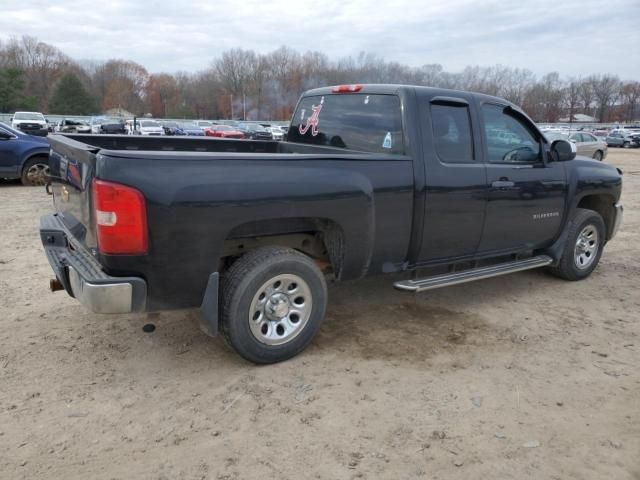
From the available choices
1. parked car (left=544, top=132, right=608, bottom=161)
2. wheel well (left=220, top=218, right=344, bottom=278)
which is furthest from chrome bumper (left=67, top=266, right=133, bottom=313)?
parked car (left=544, top=132, right=608, bottom=161)

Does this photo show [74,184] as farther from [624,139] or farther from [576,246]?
[624,139]

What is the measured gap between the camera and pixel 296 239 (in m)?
4.09

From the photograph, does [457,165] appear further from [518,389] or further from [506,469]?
[506,469]

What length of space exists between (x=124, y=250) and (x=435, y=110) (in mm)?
2687

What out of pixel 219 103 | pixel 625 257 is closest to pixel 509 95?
pixel 219 103

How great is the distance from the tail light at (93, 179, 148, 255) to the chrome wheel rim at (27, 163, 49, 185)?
10.2 m

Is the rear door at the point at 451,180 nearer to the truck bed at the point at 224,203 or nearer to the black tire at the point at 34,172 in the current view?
the truck bed at the point at 224,203

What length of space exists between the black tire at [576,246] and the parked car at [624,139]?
1814 inches

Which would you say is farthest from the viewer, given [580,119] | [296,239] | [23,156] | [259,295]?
[580,119]

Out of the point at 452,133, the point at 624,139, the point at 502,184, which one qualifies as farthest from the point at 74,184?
the point at 624,139

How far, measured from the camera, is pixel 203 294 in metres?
3.42

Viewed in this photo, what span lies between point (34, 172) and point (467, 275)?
1072cm

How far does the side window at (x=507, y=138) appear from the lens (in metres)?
4.84

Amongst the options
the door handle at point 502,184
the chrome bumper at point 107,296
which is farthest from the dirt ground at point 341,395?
the door handle at point 502,184
